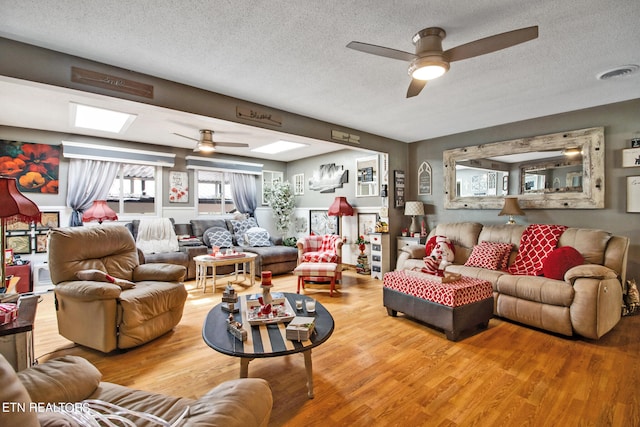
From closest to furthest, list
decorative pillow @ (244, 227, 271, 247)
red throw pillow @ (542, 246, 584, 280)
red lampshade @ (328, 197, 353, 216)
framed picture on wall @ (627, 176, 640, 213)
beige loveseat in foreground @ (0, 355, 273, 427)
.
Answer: beige loveseat in foreground @ (0, 355, 273, 427)
red throw pillow @ (542, 246, 584, 280)
framed picture on wall @ (627, 176, 640, 213)
red lampshade @ (328, 197, 353, 216)
decorative pillow @ (244, 227, 271, 247)

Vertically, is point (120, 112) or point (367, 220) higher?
point (120, 112)

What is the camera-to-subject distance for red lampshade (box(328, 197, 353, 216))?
18.5ft

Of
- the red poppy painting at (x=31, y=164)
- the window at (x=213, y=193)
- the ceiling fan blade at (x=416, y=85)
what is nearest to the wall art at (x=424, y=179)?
the ceiling fan blade at (x=416, y=85)

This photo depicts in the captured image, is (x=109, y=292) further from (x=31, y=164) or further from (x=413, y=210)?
(x=413, y=210)

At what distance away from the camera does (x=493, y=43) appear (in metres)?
1.82

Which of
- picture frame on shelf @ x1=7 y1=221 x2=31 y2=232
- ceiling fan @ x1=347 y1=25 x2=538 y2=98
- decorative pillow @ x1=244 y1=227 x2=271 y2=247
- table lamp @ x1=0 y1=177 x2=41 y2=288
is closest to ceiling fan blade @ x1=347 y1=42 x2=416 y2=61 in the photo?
ceiling fan @ x1=347 y1=25 x2=538 y2=98

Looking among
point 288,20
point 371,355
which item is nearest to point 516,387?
point 371,355

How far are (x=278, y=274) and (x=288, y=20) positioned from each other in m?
4.30

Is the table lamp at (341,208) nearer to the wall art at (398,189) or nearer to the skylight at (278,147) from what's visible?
the wall art at (398,189)

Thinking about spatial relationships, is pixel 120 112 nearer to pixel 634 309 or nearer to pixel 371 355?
pixel 371 355

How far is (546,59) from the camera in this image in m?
2.48

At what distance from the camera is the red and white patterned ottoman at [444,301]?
272 cm

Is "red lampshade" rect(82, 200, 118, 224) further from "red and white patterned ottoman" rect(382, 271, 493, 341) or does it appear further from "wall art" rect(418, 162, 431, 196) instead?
"wall art" rect(418, 162, 431, 196)

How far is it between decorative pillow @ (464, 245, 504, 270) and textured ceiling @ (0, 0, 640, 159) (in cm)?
180
